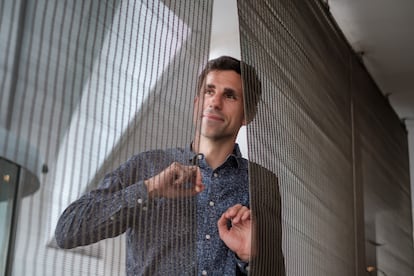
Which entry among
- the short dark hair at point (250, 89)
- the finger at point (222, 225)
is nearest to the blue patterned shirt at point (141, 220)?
the finger at point (222, 225)

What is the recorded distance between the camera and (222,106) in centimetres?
142

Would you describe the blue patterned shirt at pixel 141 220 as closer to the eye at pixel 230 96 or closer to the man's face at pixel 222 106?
the man's face at pixel 222 106

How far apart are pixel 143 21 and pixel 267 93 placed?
0.51 metres

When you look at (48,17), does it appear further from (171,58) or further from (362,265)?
(362,265)

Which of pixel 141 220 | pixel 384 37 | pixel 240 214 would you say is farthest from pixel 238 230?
pixel 384 37

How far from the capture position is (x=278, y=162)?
4.80ft

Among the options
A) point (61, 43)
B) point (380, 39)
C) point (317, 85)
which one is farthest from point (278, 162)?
point (380, 39)

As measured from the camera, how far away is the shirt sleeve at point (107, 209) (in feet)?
2.67

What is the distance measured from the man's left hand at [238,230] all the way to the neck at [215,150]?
0.37ft

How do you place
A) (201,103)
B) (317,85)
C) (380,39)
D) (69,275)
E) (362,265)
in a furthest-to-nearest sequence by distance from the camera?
1. (380,39)
2. (362,265)
3. (317,85)
4. (201,103)
5. (69,275)

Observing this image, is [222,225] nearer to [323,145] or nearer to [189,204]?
[189,204]

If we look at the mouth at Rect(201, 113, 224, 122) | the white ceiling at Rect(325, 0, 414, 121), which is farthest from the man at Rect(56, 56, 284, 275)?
the white ceiling at Rect(325, 0, 414, 121)

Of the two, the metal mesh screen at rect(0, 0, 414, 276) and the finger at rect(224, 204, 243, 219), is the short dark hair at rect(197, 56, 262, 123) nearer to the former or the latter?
the metal mesh screen at rect(0, 0, 414, 276)

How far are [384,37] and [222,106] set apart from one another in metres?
1.15
